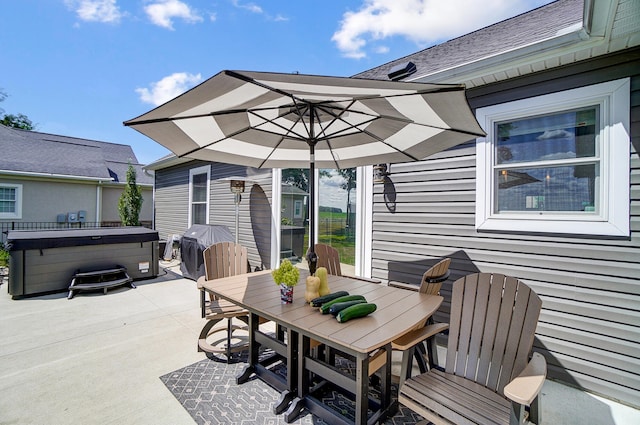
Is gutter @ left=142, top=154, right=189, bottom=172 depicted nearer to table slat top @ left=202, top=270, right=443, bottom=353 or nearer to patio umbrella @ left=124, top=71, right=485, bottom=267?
patio umbrella @ left=124, top=71, right=485, bottom=267

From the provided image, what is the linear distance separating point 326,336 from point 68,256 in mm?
5869

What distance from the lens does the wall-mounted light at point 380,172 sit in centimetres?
381

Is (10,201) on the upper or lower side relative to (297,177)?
lower

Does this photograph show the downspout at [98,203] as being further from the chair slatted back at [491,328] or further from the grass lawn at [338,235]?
the chair slatted back at [491,328]

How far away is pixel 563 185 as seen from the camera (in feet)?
8.57

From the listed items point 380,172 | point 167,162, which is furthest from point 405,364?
point 167,162

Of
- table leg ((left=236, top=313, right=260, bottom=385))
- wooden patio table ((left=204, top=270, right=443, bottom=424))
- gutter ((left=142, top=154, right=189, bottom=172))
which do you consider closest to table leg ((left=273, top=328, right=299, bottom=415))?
wooden patio table ((left=204, top=270, right=443, bottom=424))

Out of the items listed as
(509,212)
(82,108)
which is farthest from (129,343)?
(82,108)

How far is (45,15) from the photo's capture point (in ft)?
33.2

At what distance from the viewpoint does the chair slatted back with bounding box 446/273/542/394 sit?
5.60 feet

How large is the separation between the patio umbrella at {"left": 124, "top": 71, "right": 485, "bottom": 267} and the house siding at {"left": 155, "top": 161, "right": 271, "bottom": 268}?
2490 mm

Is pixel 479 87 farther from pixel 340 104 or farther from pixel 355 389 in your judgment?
pixel 355 389

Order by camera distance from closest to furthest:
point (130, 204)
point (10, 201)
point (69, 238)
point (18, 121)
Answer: point (69, 238) → point (10, 201) → point (130, 204) → point (18, 121)

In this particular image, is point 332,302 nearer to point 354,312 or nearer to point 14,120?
point 354,312
